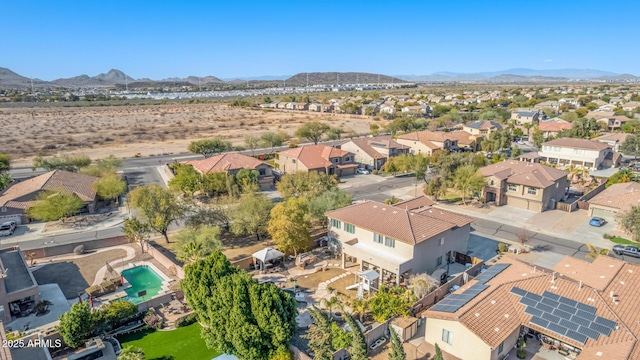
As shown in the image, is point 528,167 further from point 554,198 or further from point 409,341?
point 409,341

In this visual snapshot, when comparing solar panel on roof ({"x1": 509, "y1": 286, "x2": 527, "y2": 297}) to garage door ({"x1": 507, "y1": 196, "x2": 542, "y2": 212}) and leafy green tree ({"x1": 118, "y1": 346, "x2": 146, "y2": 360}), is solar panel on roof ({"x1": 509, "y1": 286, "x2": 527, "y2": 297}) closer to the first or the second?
leafy green tree ({"x1": 118, "y1": 346, "x2": 146, "y2": 360})

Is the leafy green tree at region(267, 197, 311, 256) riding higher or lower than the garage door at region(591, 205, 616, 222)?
higher

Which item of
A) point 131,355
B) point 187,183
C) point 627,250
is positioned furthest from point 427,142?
point 131,355

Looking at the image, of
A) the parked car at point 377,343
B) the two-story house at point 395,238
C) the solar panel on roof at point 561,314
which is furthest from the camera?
the two-story house at point 395,238

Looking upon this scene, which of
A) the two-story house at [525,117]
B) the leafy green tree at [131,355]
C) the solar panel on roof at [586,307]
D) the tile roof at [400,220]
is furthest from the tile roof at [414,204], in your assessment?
the two-story house at [525,117]

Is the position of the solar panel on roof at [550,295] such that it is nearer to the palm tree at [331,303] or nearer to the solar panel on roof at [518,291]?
the solar panel on roof at [518,291]

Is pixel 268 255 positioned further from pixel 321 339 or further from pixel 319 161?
pixel 319 161

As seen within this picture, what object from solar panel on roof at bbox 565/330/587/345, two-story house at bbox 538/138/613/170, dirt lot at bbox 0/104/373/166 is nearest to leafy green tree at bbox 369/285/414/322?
solar panel on roof at bbox 565/330/587/345
